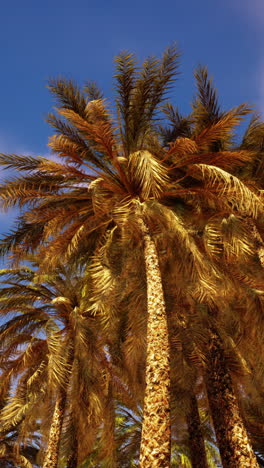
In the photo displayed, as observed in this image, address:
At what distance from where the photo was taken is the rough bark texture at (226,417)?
6782 millimetres

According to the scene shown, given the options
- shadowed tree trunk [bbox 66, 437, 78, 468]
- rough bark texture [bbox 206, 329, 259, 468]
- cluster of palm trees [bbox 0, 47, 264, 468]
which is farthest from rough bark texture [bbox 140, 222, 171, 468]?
shadowed tree trunk [bbox 66, 437, 78, 468]

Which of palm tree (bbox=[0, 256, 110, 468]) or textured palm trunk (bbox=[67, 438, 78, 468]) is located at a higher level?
palm tree (bbox=[0, 256, 110, 468])

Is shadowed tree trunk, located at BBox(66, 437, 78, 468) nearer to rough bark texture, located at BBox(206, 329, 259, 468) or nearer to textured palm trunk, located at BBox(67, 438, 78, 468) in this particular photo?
textured palm trunk, located at BBox(67, 438, 78, 468)

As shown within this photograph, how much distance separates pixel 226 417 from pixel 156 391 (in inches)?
109

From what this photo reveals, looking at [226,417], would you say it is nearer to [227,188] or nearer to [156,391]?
[156,391]

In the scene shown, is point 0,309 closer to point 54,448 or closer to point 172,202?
point 54,448

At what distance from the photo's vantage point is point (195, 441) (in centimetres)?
1038

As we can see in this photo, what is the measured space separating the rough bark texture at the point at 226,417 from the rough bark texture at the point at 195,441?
2917 mm

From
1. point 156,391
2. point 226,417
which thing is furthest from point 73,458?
point 156,391

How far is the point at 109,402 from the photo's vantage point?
10.5m

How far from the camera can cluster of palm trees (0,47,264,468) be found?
8312 mm

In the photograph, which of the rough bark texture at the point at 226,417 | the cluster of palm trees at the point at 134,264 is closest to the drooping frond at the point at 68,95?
the cluster of palm trees at the point at 134,264

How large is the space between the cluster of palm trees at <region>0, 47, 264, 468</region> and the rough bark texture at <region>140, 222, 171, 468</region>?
67 mm

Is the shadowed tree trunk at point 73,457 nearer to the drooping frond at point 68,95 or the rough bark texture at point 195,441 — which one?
the rough bark texture at point 195,441
